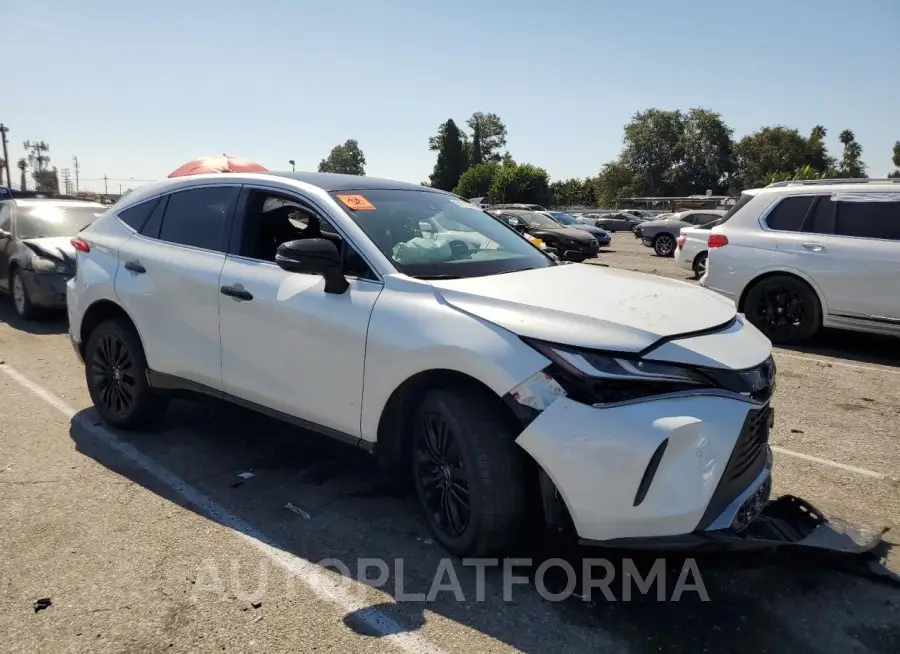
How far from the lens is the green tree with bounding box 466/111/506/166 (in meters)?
114

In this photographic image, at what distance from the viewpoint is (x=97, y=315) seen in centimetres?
486

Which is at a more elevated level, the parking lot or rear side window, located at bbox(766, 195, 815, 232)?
rear side window, located at bbox(766, 195, 815, 232)

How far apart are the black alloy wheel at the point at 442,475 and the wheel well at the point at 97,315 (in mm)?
2617

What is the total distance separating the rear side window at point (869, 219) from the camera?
7.35 m

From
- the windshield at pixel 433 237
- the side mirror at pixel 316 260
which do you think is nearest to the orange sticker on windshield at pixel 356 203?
the windshield at pixel 433 237

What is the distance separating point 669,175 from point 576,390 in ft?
290

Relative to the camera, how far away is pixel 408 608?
9.16ft

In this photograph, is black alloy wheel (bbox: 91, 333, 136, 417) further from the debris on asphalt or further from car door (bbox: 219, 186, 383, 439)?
the debris on asphalt

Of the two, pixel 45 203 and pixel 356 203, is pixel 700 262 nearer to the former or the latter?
pixel 356 203

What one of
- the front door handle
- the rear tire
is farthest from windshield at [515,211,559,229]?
the front door handle

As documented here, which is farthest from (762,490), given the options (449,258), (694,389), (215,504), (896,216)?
(896,216)

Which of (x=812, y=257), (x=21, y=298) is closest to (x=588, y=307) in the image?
(x=812, y=257)

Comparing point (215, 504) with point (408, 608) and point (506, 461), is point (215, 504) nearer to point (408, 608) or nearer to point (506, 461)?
point (408, 608)

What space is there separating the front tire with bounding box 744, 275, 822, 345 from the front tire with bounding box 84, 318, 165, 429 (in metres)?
6.61
